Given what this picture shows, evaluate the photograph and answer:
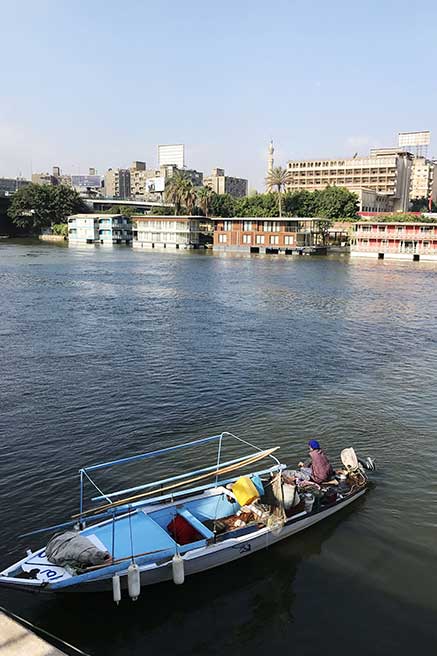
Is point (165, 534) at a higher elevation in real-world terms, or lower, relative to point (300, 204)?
lower

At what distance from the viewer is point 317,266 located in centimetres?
9512

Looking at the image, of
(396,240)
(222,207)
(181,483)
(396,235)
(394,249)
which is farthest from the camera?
(222,207)

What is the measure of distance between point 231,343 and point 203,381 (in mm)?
9352

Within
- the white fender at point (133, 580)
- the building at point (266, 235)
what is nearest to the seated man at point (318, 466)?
the white fender at point (133, 580)

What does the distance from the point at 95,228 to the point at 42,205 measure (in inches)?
785

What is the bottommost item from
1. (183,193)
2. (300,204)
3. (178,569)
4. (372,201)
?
(178,569)

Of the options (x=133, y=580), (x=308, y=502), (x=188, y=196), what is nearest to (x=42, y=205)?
(x=188, y=196)

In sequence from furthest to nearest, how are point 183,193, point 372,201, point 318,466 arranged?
point 372,201
point 183,193
point 318,466

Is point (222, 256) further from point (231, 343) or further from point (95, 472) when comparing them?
point (95, 472)

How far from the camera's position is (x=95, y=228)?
142500 millimetres

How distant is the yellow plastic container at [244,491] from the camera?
14.6 metres

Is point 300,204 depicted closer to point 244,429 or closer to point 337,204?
point 337,204

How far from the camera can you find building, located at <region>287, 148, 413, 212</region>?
181 metres

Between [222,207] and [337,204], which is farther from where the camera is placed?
[222,207]
